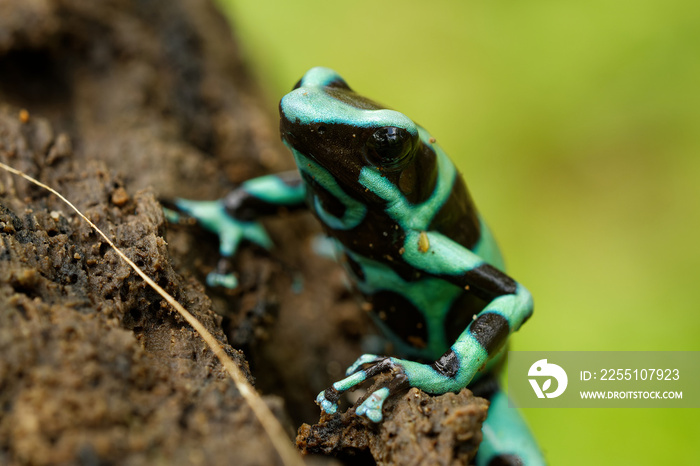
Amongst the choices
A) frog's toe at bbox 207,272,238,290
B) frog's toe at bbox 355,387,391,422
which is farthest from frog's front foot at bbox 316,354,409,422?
frog's toe at bbox 207,272,238,290

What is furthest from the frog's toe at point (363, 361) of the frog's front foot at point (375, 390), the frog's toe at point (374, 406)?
the frog's toe at point (374, 406)

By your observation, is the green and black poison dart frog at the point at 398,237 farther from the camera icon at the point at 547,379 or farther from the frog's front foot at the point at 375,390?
the camera icon at the point at 547,379

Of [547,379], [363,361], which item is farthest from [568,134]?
[363,361]

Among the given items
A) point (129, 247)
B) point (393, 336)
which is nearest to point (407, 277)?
point (393, 336)

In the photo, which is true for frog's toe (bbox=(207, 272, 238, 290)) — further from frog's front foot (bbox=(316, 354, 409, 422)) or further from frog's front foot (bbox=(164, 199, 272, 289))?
frog's front foot (bbox=(316, 354, 409, 422))

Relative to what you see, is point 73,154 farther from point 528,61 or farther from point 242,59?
point 528,61

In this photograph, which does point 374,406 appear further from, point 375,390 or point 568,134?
point 568,134
